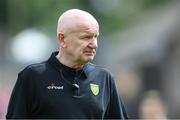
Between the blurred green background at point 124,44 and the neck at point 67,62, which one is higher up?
the neck at point 67,62

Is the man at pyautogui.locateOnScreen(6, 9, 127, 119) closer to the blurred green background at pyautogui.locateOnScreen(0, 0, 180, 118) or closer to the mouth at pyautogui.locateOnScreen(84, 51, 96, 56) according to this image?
the mouth at pyautogui.locateOnScreen(84, 51, 96, 56)

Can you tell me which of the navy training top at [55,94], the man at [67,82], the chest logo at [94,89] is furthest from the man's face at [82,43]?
the chest logo at [94,89]

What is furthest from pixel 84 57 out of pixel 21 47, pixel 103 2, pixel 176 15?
pixel 103 2

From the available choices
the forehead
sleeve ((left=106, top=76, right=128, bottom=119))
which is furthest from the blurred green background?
the forehead

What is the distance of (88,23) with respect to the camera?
11570 mm

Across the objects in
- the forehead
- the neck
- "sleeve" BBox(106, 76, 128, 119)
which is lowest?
"sleeve" BBox(106, 76, 128, 119)

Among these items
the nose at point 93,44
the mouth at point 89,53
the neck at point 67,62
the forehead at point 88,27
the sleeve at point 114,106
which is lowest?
the sleeve at point 114,106

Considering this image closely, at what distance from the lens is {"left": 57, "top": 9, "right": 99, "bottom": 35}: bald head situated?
38.0 ft

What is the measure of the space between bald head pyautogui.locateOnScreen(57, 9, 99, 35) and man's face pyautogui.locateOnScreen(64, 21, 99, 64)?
3 cm

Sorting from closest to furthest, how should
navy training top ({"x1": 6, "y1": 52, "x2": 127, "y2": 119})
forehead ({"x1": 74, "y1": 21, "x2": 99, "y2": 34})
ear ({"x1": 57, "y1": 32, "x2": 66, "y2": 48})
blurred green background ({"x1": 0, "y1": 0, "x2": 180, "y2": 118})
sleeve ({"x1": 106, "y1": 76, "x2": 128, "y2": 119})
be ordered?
navy training top ({"x1": 6, "y1": 52, "x2": 127, "y2": 119}), forehead ({"x1": 74, "y1": 21, "x2": 99, "y2": 34}), ear ({"x1": 57, "y1": 32, "x2": 66, "y2": 48}), sleeve ({"x1": 106, "y1": 76, "x2": 128, "y2": 119}), blurred green background ({"x1": 0, "y1": 0, "x2": 180, "y2": 118})

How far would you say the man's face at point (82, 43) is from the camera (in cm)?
1152

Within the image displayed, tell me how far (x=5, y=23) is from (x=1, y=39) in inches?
91.3

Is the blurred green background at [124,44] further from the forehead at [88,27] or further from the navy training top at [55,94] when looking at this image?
the forehead at [88,27]

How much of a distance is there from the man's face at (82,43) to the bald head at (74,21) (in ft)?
0.09
